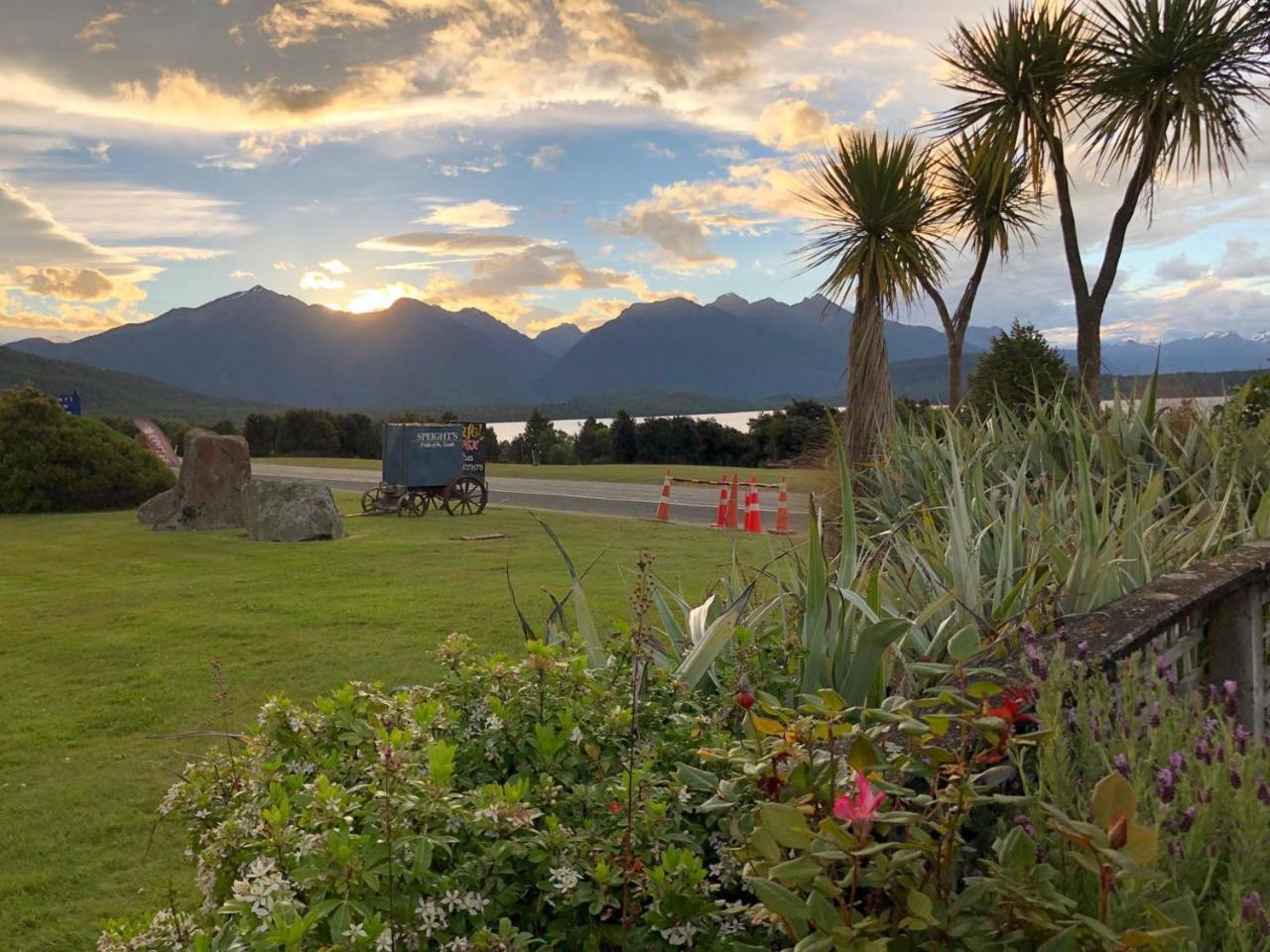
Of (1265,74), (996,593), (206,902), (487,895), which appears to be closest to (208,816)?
(206,902)

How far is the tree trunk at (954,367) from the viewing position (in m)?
15.9

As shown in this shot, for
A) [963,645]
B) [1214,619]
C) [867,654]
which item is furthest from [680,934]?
[1214,619]

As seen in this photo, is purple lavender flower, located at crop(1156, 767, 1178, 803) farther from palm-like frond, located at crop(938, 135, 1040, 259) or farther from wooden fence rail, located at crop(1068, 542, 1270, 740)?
palm-like frond, located at crop(938, 135, 1040, 259)

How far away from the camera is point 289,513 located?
13258mm

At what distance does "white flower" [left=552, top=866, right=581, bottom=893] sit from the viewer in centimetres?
159

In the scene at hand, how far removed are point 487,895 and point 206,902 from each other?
29.5 inches

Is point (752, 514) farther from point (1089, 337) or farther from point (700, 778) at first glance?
point (700, 778)

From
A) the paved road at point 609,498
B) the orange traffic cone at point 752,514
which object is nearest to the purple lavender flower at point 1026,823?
the orange traffic cone at point 752,514

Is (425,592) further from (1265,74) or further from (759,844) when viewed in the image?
(1265,74)

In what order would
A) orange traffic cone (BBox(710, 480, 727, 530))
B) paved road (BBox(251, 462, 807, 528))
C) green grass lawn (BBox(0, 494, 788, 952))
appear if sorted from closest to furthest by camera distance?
green grass lawn (BBox(0, 494, 788, 952)), orange traffic cone (BBox(710, 480, 727, 530)), paved road (BBox(251, 462, 807, 528))


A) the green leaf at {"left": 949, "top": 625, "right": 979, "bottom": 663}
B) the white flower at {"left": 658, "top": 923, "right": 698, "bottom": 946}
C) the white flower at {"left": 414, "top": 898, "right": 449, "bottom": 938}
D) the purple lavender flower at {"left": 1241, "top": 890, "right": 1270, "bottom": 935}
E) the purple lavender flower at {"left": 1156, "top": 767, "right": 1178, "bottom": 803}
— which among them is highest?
the green leaf at {"left": 949, "top": 625, "right": 979, "bottom": 663}

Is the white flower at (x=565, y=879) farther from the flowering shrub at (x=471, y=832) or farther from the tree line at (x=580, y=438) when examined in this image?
the tree line at (x=580, y=438)

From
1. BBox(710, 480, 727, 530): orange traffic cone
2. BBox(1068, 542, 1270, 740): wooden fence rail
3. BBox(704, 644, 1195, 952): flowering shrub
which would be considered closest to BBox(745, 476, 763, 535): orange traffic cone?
BBox(710, 480, 727, 530): orange traffic cone

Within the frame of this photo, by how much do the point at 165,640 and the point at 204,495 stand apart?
7.86 m
